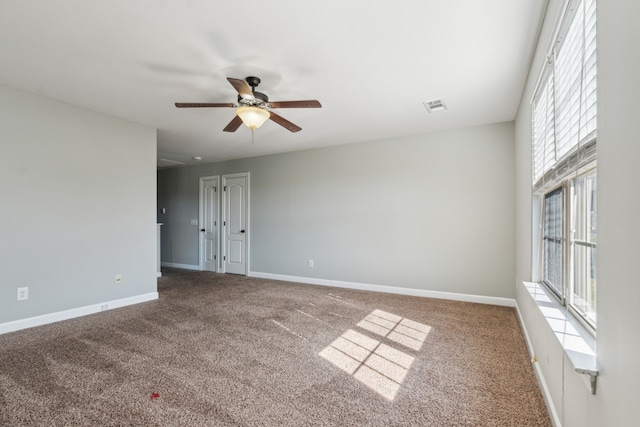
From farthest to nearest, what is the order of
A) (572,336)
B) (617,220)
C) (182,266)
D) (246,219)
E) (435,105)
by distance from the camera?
(182,266) → (246,219) → (435,105) → (572,336) → (617,220)

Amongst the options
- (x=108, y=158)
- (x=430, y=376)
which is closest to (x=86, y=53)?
(x=108, y=158)

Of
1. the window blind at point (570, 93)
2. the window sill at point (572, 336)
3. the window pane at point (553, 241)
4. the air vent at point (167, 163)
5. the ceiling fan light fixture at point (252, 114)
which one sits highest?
the air vent at point (167, 163)

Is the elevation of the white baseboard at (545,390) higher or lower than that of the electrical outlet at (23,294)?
lower

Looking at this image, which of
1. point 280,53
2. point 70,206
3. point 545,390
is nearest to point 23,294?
point 70,206

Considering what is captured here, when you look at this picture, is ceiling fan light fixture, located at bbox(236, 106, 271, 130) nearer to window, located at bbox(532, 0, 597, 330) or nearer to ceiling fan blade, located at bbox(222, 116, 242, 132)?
ceiling fan blade, located at bbox(222, 116, 242, 132)

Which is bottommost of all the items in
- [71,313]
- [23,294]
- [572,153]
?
[71,313]

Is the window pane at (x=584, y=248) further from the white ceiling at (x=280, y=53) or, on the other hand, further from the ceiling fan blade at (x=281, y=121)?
the ceiling fan blade at (x=281, y=121)

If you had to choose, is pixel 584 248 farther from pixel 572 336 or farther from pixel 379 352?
pixel 379 352

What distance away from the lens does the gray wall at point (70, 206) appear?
3.15 metres

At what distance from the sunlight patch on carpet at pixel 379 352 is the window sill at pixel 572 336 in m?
1.04

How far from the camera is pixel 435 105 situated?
11.6 feet

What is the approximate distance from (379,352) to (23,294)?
3629 millimetres

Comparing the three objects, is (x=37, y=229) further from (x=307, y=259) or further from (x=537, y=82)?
(x=537, y=82)

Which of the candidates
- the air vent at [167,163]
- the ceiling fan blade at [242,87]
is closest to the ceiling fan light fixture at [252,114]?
the ceiling fan blade at [242,87]
